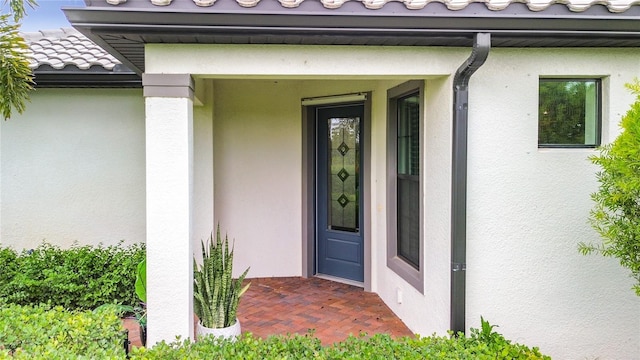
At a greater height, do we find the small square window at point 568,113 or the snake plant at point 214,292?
the small square window at point 568,113

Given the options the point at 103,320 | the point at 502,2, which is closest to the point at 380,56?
the point at 502,2

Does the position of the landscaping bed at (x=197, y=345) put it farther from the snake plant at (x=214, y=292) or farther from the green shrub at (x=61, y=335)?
the snake plant at (x=214, y=292)

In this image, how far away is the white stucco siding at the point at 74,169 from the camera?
690 cm

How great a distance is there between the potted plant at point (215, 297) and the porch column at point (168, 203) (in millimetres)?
378

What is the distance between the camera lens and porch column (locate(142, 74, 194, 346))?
4.23 metres

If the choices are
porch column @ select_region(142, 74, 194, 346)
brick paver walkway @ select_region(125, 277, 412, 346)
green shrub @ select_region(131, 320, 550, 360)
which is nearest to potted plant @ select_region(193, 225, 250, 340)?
porch column @ select_region(142, 74, 194, 346)

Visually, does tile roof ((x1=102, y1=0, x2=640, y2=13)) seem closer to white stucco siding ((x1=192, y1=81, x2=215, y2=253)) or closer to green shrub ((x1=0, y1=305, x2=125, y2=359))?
green shrub ((x1=0, y1=305, x2=125, y2=359))

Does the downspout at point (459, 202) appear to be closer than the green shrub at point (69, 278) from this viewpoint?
Yes

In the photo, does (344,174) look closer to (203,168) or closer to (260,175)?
(260,175)

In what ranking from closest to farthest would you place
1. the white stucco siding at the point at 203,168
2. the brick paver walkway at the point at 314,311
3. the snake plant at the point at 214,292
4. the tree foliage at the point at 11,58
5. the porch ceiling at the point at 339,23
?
the porch ceiling at the point at 339,23 → the snake plant at the point at 214,292 → the tree foliage at the point at 11,58 → the brick paver walkway at the point at 314,311 → the white stucco siding at the point at 203,168

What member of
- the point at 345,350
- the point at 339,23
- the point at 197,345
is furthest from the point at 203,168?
the point at 345,350

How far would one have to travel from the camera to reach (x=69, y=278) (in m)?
5.94

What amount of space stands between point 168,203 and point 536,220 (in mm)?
3939

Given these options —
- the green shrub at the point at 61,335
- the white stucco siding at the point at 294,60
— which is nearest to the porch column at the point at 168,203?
the white stucco siding at the point at 294,60
